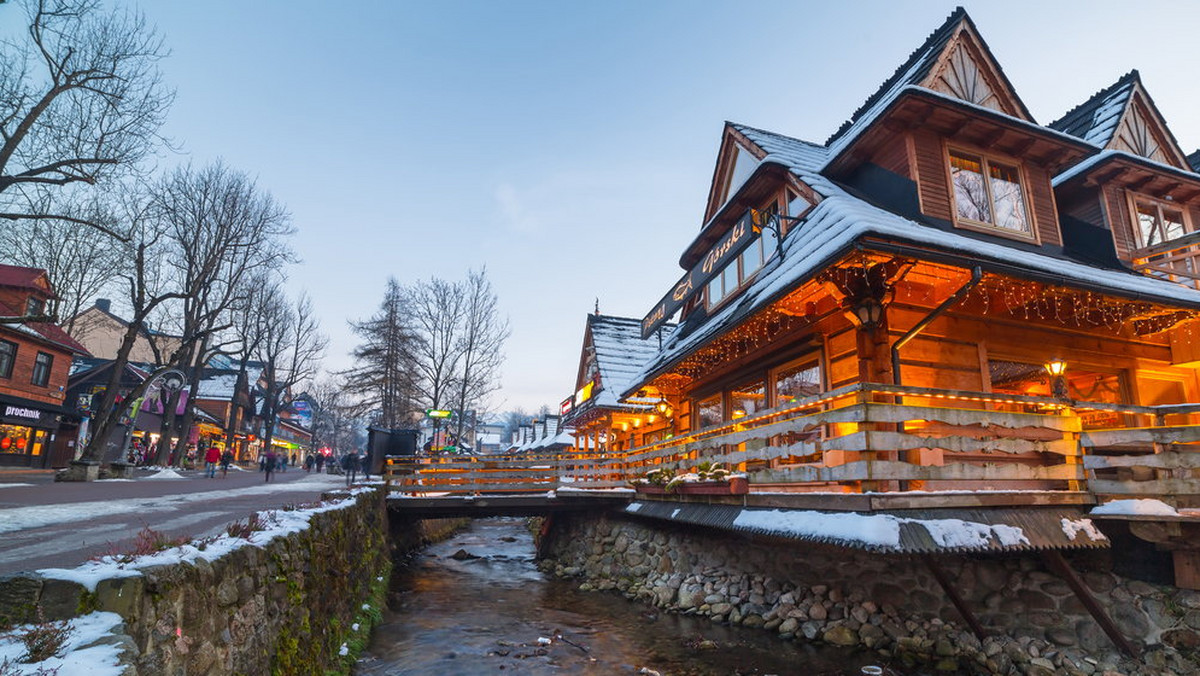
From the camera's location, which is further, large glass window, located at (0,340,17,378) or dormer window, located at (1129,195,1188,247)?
large glass window, located at (0,340,17,378)

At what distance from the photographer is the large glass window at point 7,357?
30000 mm

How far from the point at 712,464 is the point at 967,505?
460cm

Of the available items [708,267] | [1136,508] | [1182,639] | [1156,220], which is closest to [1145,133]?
[1156,220]

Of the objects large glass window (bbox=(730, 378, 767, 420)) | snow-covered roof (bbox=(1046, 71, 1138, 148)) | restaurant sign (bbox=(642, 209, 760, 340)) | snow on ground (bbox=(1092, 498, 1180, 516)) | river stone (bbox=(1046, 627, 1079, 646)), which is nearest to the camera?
snow on ground (bbox=(1092, 498, 1180, 516))

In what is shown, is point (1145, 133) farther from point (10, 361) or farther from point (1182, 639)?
point (10, 361)

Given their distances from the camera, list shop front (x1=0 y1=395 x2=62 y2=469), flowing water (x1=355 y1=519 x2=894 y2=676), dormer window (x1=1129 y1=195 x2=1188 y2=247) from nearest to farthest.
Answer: flowing water (x1=355 y1=519 x2=894 y2=676) < dormer window (x1=1129 y1=195 x2=1188 y2=247) < shop front (x1=0 y1=395 x2=62 y2=469)

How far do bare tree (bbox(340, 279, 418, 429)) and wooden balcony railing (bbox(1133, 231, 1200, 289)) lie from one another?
100 feet

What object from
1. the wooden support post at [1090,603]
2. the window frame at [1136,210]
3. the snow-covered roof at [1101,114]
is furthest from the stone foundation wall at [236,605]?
the snow-covered roof at [1101,114]

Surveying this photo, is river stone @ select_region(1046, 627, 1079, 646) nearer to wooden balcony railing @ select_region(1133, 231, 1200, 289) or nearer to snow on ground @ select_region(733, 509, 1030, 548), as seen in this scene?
snow on ground @ select_region(733, 509, 1030, 548)

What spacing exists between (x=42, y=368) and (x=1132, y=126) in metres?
47.6

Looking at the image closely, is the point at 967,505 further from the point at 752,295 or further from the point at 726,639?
the point at 752,295

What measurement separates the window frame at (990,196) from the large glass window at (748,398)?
514 centimetres

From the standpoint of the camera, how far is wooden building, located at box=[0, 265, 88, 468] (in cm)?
2973

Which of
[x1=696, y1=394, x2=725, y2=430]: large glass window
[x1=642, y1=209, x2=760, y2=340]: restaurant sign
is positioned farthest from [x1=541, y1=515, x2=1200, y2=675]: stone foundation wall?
[x1=642, y1=209, x2=760, y2=340]: restaurant sign
